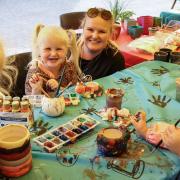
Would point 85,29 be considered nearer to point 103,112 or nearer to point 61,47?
point 61,47

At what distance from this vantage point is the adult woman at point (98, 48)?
177 centimetres

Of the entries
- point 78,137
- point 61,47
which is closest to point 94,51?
point 61,47

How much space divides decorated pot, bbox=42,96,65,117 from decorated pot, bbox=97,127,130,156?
255 mm

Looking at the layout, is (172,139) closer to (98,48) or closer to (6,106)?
(6,106)

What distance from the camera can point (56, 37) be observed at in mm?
1544

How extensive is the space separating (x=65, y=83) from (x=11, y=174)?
0.85 meters

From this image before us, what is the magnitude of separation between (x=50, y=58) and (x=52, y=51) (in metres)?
0.04

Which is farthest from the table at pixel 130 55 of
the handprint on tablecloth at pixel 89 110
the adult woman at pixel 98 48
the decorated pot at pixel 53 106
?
the decorated pot at pixel 53 106

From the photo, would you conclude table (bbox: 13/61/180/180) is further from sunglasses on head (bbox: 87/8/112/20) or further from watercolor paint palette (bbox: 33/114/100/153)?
sunglasses on head (bbox: 87/8/112/20)

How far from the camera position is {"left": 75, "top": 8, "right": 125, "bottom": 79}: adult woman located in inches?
69.5

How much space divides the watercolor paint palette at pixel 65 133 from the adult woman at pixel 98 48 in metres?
0.70

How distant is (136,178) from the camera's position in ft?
2.82

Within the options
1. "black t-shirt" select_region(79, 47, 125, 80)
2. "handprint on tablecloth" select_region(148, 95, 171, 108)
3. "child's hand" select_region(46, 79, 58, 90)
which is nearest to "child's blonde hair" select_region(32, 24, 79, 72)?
"black t-shirt" select_region(79, 47, 125, 80)

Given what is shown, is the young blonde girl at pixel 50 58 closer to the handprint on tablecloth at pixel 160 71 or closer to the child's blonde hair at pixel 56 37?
the child's blonde hair at pixel 56 37
